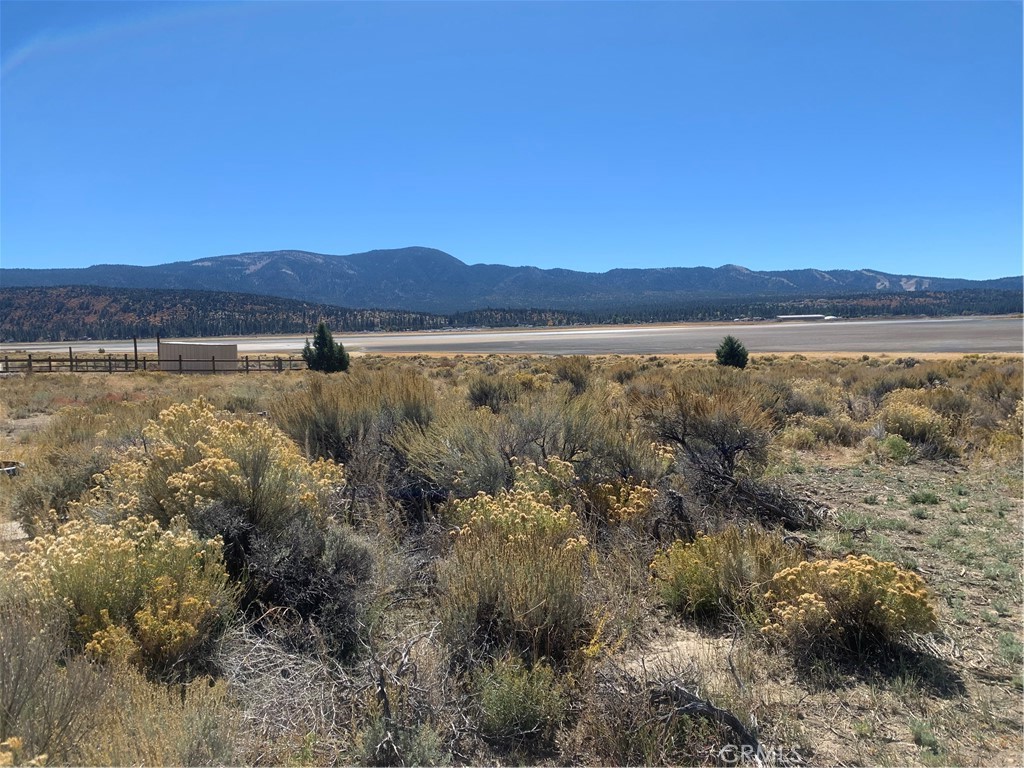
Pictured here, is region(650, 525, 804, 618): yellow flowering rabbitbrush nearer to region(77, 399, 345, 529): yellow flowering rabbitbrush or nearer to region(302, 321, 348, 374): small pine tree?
region(77, 399, 345, 529): yellow flowering rabbitbrush

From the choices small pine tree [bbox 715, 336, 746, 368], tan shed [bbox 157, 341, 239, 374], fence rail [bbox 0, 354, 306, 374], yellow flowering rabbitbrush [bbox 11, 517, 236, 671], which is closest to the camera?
yellow flowering rabbitbrush [bbox 11, 517, 236, 671]

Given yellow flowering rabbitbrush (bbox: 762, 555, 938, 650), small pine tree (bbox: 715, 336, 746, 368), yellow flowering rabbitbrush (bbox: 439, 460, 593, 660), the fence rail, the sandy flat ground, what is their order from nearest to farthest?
1. yellow flowering rabbitbrush (bbox: 439, 460, 593, 660)
2. yellow flowering rabbitbrush (bbox: 762, 555, 938, 650)
3. small pine tree (bbox: 715, 336, 746, 368)
4. the fence rail
5. the sandy flat ground

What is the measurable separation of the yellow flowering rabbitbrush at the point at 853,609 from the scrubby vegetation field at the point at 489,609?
0.06 feet

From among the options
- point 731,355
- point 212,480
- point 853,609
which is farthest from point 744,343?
point 212,480

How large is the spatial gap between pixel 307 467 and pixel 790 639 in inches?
161

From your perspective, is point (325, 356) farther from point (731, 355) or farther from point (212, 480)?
point (212, 480)

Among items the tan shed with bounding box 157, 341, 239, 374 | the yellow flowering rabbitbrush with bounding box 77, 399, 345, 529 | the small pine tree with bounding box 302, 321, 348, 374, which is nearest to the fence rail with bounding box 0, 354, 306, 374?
the tan shed with bounding box 157, 341, 239, 374

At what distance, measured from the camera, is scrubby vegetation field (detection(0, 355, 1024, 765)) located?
3.18 m

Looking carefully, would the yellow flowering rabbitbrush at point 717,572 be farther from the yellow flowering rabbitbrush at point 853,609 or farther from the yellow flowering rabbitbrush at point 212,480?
the yellow flowering rabbitbrush at point 212,480

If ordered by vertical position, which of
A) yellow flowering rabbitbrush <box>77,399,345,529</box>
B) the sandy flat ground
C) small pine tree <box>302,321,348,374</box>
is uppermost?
yellow flowering rabbitbrush <box>77,399,345,529</box>

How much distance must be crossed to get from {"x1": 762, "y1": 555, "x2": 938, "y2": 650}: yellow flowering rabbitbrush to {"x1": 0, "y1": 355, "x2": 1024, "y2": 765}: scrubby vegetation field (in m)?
0.02

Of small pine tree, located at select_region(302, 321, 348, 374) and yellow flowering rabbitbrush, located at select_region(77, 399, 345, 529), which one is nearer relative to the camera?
yellow flowering rabbitbrush, located at select_region(77, 399, 345, 529)

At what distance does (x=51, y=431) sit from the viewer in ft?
32.3

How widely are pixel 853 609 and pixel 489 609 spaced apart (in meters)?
2.40
